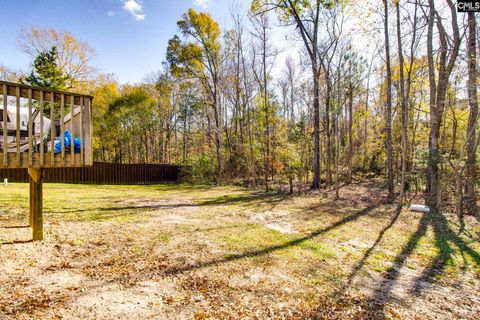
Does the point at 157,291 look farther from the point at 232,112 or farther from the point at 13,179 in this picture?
the point at 232,112

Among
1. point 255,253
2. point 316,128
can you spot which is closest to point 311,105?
point 316,128

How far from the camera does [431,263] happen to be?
3.41 metres

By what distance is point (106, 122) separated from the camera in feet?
57.3

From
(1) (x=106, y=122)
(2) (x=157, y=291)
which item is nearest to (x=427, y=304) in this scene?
(2) (x=157, y=291)

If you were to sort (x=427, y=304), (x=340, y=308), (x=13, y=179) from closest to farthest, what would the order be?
1. (x=340, y=308)
2. (x=427, y=304)
3. (x=13, y=179)

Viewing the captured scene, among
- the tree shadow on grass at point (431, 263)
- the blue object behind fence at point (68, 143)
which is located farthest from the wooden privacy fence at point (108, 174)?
the tree shadow on grass at point (431, 263)

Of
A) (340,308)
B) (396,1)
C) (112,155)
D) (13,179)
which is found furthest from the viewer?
(112,155)

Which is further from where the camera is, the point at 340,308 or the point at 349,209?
the point at 349,209

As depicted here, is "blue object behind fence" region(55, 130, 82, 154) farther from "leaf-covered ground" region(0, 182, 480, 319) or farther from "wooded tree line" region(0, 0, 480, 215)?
"wooded tree line" region(0, 0, 480, 215)

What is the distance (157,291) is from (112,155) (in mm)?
22295

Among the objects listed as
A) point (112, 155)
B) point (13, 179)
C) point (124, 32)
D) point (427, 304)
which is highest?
point (124, 32)

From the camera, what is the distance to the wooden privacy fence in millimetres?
11469

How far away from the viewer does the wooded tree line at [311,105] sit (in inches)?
286

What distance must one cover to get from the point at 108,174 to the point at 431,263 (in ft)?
46.7
